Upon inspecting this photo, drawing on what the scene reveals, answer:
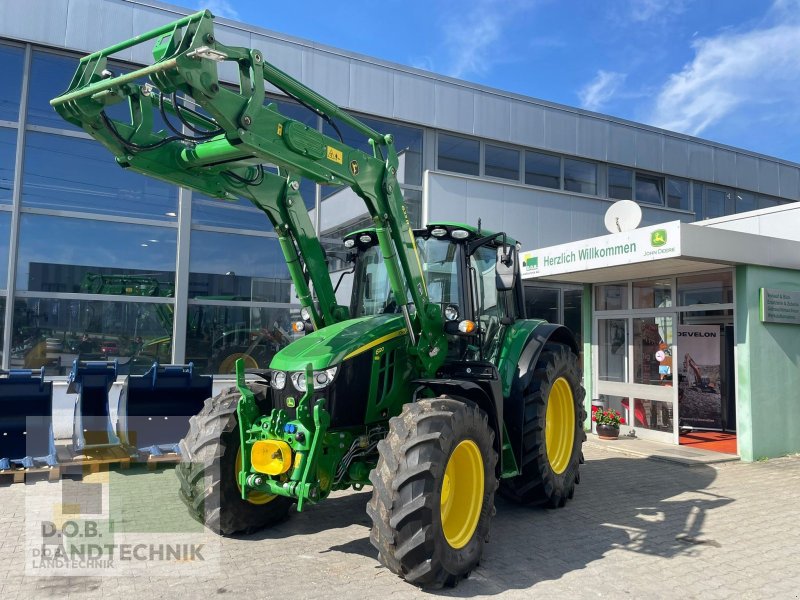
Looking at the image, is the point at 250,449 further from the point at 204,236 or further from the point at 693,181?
the point at 693,181

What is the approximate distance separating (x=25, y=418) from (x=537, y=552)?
19.4ft

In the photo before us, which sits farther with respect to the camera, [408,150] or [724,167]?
[724,167]

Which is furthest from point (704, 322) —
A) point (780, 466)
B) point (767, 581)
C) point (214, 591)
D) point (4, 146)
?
point (4, 146)

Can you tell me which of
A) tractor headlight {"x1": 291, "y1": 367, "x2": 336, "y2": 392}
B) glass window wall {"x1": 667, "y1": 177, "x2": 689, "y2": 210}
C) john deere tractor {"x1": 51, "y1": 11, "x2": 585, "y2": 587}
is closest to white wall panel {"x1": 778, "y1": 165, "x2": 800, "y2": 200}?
glass window wall {"x1": 667, "y1": 177, "x2": 689, "y2": 210}

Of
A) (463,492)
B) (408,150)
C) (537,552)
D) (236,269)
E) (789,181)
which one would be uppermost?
(789,181)

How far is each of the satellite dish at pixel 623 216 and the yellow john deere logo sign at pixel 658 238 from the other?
1.24m

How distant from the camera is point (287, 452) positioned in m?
4.23

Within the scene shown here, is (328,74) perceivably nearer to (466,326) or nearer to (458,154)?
(458,154)

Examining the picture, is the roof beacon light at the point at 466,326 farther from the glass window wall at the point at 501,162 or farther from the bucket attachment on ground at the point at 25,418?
the glass window wall at the point at 501,162

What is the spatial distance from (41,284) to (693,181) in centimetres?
1491

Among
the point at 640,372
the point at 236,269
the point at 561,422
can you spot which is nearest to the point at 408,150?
the point at 236,269

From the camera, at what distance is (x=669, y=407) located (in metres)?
9.55

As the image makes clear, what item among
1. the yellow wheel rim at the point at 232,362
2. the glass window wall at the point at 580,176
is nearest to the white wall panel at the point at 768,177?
the glass window wall at the point at 580,176

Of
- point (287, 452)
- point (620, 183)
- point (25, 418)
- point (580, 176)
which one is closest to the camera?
point (287, 452)
